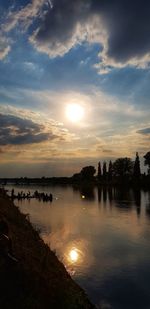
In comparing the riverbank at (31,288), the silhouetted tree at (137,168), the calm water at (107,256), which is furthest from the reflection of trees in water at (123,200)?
the riverbank at (31,288)

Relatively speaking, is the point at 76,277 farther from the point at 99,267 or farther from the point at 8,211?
the point at 8,211

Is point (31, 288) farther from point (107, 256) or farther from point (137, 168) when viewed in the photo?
point (137, 168)

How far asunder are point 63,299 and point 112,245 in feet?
79.1

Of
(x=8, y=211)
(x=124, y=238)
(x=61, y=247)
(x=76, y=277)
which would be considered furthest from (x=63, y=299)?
(x=124, y=238)

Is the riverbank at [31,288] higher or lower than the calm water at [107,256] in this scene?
higher

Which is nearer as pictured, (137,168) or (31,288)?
(31,288)

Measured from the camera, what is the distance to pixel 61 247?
Answer: 34.8 meters

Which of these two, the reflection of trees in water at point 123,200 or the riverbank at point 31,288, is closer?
the riverbank at point 31,288

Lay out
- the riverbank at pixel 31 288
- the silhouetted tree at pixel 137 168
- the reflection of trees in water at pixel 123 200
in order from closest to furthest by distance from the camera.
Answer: the riverbank at pixel 31 288 → the reflection of trees in water at pixel 123 200 → the silhouetted tree at pixel 137 168

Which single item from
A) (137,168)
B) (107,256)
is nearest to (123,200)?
(137,168)

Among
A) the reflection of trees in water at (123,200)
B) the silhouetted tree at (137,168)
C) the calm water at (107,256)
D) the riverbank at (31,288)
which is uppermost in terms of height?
the silhouetted tree at (137,168)

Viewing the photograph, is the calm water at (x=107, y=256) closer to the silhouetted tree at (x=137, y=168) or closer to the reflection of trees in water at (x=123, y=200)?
the reflection of trees in water at (x=123, y=200)

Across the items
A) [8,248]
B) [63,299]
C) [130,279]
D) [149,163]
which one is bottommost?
[130,279]

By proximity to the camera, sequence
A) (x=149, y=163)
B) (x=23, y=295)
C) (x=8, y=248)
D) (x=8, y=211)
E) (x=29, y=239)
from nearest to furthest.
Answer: (x=23, y=295)
(x=8, y=248)
(x=29, y=239)
(x=8, y=211)
(x=149, y=163)
